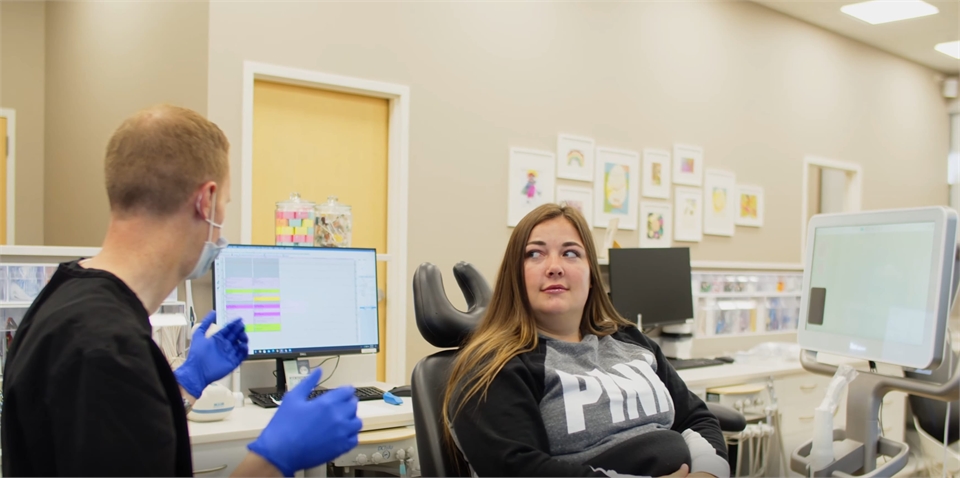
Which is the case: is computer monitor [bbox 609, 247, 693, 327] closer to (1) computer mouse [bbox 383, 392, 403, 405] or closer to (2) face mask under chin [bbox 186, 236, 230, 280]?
(1) computer mouse [bbox 383, 392, 403, 405]

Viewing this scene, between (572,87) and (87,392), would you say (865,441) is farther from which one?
(572,87)

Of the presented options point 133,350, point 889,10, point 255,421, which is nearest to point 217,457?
point 255,421

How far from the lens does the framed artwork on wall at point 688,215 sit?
4625mm

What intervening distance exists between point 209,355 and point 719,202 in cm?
400

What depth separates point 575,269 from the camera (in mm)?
1842

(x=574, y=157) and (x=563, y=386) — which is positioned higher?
(x=574, y=157)

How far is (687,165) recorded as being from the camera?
4.69 metres

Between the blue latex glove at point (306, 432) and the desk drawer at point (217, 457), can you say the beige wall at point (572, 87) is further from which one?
the blue latex glove at point (306, 432)

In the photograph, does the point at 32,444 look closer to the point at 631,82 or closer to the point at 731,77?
the point at 631,82

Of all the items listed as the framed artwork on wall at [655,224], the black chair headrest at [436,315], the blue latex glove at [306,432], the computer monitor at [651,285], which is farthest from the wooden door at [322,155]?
the blue latex glove at [306,432]

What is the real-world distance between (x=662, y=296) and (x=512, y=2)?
1.71 metres

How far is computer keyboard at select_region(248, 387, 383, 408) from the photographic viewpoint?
2.23 metres

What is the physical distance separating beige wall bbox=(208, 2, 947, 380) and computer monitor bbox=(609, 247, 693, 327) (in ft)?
2.66

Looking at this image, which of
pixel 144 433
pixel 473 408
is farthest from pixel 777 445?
pixel 144 433
